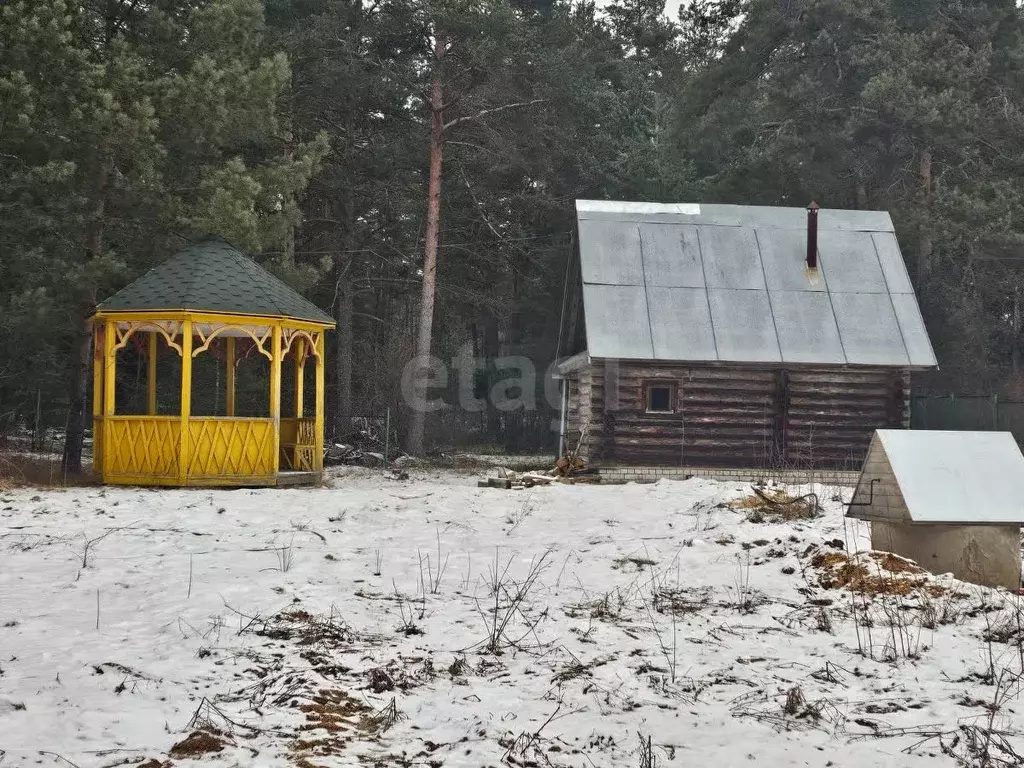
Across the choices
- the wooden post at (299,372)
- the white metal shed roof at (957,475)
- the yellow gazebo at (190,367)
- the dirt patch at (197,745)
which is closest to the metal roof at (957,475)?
the white metal shed roof at (957,475)

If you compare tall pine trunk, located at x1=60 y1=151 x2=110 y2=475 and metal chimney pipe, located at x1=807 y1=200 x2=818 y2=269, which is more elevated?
metal chimney pipe, located at x1=807 y1=200 x2=818 y2=269

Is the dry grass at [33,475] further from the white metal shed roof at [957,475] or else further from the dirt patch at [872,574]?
the white metal shed roof at [957,475]

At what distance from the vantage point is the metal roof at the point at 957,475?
8758 millimetres

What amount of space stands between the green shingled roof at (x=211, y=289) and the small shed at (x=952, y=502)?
10547mm

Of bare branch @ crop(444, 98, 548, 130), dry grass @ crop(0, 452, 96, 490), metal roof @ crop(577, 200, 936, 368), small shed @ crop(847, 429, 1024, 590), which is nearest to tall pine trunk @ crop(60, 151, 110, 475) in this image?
dry grass @ crop(0, 452, 96, 490)

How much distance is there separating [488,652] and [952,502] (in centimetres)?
452

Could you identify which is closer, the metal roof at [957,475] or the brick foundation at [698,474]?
the metal roof at [957,475]

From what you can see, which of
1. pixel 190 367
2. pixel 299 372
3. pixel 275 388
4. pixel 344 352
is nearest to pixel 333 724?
pixel 190 367

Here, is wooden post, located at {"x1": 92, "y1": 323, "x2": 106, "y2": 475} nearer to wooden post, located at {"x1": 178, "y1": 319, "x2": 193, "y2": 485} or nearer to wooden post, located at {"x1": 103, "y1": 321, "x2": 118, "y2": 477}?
wooden post, located at {"x1": 103, "y1": 321, "x2": 118, "y2": 477}

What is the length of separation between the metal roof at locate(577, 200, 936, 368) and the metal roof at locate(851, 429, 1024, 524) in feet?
34.7

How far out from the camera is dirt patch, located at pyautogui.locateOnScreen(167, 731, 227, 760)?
4.75 m

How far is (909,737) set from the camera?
517cm

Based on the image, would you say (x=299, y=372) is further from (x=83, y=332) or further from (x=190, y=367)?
(x=83, y=332)

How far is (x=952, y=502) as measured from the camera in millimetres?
8828
